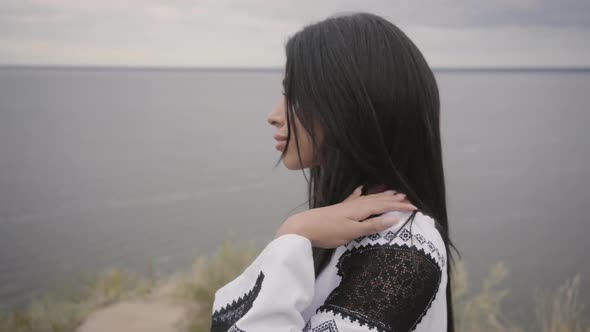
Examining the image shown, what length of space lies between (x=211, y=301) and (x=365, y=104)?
332 centimetres

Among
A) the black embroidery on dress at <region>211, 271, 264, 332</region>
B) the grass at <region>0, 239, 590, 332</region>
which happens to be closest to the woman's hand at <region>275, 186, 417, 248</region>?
the black embroidery on dress at <region>211, 271, 264, 332</region>

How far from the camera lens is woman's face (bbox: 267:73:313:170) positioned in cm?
95

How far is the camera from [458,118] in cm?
1794

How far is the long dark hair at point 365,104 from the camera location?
33.6 inches

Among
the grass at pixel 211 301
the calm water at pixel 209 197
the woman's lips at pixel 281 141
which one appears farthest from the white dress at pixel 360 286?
the calm water at pixel 209 197

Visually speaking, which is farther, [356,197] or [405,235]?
[356,197]

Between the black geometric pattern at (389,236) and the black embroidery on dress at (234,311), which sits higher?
the black geometric pattern at (389,236)

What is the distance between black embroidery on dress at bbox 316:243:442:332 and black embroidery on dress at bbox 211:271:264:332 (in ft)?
0.39

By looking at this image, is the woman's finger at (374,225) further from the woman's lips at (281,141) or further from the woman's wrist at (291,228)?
the woman's lips at (281,141)

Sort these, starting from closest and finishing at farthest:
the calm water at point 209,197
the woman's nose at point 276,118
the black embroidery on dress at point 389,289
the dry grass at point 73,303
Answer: the black embroidery on dress at point 389,289 → the woman's nose at point 276,118 → the dry grass at point 73,303 → the calm water at point 209,197

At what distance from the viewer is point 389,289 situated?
29.0 inches

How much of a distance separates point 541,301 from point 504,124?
42.6 feet

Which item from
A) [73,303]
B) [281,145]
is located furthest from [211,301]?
[281,145]

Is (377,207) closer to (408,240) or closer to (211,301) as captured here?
(408,240)
